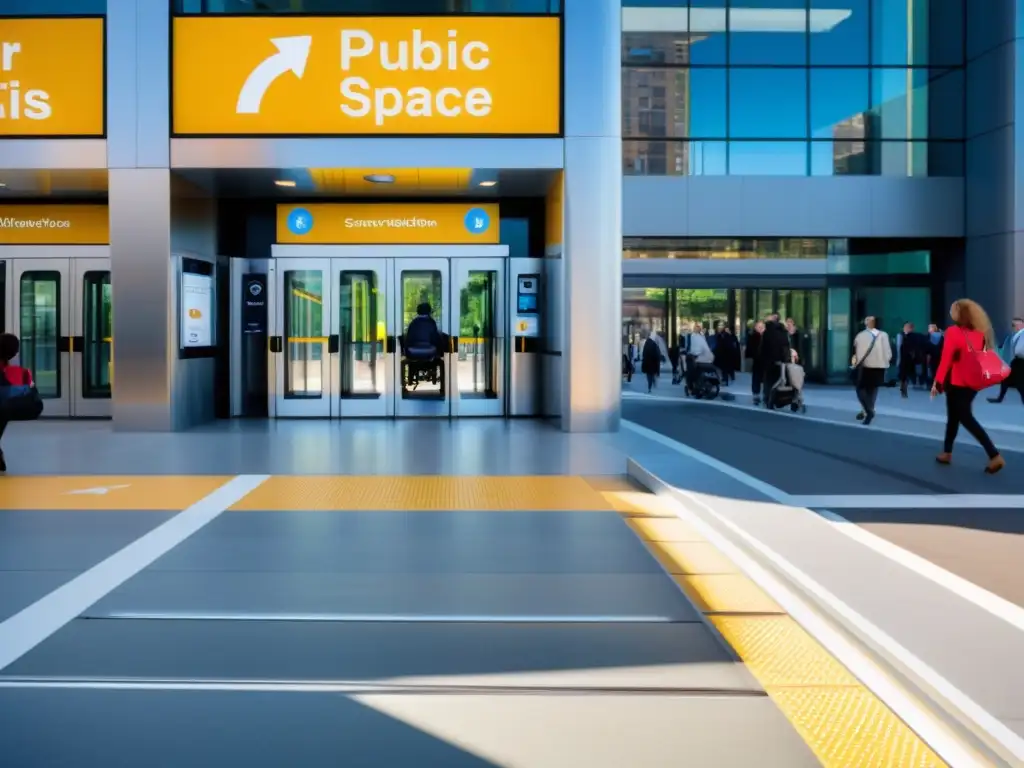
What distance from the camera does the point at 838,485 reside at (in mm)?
10984

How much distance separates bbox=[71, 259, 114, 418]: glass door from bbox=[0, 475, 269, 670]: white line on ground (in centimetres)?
1046

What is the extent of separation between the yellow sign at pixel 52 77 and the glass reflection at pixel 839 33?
21001 mm

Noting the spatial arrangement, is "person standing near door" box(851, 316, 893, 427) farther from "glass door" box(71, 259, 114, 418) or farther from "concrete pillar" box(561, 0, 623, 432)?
"glass door" box(71, 259, 114, 418)

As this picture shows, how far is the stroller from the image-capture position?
21.9 meters

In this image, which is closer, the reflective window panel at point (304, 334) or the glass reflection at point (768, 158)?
the reflective window panel at point (304, 334)

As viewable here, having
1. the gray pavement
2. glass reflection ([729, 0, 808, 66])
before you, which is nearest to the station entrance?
the gray pavement

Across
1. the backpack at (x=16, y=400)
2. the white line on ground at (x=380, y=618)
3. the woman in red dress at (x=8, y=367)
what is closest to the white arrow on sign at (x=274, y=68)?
the woman in red dress at (x=8, y=367)

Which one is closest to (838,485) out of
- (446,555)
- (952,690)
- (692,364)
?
(446,555)

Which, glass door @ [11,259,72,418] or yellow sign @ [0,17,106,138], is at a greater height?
yellow sign @ [0,17,106,138]

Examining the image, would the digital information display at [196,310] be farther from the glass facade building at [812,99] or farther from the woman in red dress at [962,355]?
the glass facade building at [812,99]

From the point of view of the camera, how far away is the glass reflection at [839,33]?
106ft

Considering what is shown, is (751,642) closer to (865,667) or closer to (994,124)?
(865,667)

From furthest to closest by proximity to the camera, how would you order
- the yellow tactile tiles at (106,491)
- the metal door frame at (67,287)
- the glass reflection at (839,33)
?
the glass reflection at (839,33) → the metal door frame at (67,287) → the yellow tactile tiles at (106,491)

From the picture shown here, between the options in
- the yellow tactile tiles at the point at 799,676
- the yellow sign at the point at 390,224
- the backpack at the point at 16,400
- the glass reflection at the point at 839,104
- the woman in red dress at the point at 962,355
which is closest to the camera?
the yellow tactile tiles at the point at 799,676
